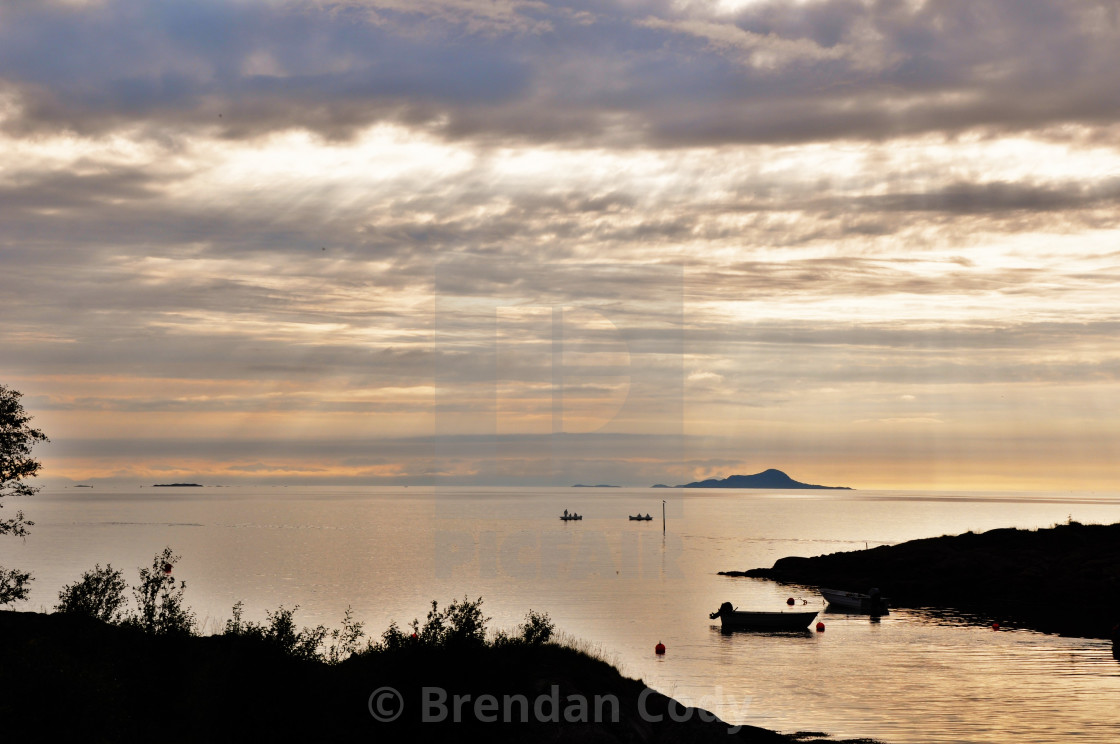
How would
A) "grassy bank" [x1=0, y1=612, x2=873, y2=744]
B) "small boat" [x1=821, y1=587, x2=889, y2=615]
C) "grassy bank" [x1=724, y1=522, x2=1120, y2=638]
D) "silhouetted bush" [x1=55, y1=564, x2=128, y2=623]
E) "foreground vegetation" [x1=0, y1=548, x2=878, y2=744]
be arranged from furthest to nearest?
"small boat" [x1=821, y1=587, x2=889, y2=615], "grassy bank" [x1=724, y1=522, x2=1120, y2=638], "silhouetted bush" [x1=55, y1=564, x2=128, y2=623], "foreground vegetation" [x1=0, y1=548, x2=878, y2=744], "grassy bank" [x1=0, y1=612, x2=873, y2=744]

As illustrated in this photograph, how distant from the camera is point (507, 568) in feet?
420

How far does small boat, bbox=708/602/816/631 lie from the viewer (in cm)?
7825

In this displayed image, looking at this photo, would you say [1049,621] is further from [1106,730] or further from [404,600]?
[404,600]

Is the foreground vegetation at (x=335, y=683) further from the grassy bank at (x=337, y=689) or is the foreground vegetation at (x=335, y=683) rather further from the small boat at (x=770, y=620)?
the small boat at (x=770, y=620)

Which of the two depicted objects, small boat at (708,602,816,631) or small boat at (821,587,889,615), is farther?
small boat at (821,587,889,615)

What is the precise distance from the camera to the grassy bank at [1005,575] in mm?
84062

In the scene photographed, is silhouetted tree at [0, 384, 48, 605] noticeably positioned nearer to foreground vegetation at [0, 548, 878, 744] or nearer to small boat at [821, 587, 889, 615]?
foreground vegetation at [0, 548, 878, 744]

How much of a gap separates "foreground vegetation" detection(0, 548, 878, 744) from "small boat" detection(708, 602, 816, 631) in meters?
39.5

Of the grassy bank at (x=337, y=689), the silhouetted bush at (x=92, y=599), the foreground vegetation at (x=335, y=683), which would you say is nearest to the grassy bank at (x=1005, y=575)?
the foreground vegetation at (x=335, y=683)

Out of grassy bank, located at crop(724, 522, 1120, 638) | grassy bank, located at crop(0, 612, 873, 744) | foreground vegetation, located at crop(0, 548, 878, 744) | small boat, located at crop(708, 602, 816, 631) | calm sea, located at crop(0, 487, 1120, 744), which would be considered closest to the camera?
grassy bank, located at crop(0, 612, 873, 744)

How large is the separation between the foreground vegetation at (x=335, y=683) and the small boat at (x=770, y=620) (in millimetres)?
39484

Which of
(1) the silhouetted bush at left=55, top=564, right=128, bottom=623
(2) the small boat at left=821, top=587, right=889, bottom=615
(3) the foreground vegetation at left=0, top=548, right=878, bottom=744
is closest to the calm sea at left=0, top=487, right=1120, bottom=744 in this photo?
A: (2) the small boat at left=821, top=587, right=889, bottom=615

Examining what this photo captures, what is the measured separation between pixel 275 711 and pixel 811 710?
2844 centimetres

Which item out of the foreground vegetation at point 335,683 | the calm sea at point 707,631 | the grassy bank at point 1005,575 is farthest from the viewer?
the grassy bank at point 1005,575
